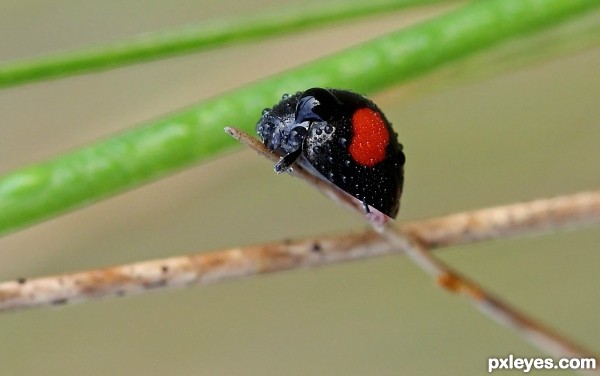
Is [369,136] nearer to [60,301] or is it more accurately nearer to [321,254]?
[321,254]

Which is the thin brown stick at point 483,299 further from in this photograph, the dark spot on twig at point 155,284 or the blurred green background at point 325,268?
the blurred green background at point 325,268

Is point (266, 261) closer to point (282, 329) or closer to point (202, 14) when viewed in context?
point (282, 329)

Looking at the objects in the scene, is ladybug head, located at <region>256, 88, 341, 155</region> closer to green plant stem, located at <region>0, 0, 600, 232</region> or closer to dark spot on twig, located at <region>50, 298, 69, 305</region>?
green plant stem, located at <region>0, 0, 600, 232</region>

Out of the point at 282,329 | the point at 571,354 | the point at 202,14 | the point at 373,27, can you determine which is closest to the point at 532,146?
the point at 373,27

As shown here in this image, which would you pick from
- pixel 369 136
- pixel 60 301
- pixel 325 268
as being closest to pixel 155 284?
pixel 60 301

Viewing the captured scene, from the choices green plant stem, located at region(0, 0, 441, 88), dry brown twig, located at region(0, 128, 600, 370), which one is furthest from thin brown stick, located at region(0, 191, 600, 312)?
green plant stem, located at region(0, 0, 441, 88)

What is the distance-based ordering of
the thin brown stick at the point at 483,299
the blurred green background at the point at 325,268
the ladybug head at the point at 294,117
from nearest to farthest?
1. the thin brown stick at the point at 483,299
2. the ladybug head at the point at 294,117
3. the blurred green background at the point at 325,268

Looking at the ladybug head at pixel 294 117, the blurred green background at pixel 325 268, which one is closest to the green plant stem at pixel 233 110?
the ladybug head at pixel 294 117
